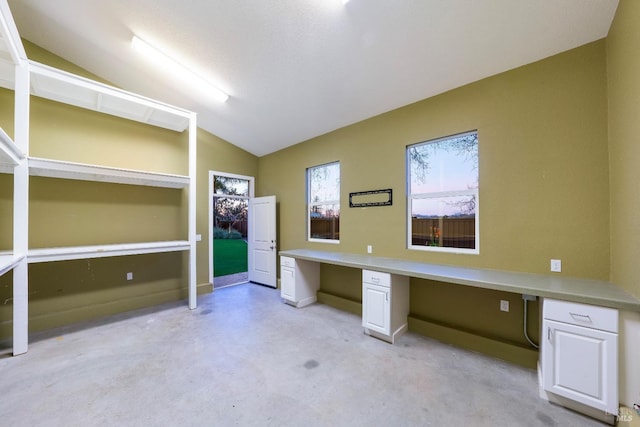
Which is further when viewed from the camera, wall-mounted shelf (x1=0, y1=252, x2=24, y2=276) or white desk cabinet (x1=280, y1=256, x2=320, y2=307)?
white desk cabinet (x1=280, y1=256, x2=320, y2=307)

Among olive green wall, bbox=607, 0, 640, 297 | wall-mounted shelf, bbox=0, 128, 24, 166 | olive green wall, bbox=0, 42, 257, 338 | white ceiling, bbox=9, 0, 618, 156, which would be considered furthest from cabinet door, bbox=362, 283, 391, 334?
wall-mounted shelf, bbox=0, 128, 24, 166

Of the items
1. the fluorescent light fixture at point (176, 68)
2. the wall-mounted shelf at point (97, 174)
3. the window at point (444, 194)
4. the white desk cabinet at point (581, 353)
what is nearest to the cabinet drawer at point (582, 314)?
the white desk cabinet at point (581, 353)

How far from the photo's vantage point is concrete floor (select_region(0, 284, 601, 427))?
5.58 ft

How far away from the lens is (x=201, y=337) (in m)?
2.88

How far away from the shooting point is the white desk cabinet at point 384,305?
107 inches

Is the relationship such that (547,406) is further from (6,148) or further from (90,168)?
(90,168)

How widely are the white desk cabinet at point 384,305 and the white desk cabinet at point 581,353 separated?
49.6 inches

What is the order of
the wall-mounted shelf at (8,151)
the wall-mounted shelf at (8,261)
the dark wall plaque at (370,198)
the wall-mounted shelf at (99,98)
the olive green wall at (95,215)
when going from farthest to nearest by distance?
the dark wall plaque at (370,198) < the olive green wall at (95,215) < the wall-mounted shelf at (99,98) < the wall-mounted shelf at (8,261) < the wall-mounted shelf at (8,151)

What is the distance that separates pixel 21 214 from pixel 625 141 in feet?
17.9

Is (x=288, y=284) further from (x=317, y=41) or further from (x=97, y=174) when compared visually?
(x=317, y=41)

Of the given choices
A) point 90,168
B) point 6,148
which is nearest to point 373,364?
point 6,148

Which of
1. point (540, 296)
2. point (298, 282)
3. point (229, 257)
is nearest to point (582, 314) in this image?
point (540, 296)

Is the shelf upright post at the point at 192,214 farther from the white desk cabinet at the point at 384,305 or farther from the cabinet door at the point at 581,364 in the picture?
the cabinet door at the point at 581,364

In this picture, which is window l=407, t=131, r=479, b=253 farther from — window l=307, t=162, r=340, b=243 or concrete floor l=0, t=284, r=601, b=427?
window l=307, t=162, r=340, b=243
